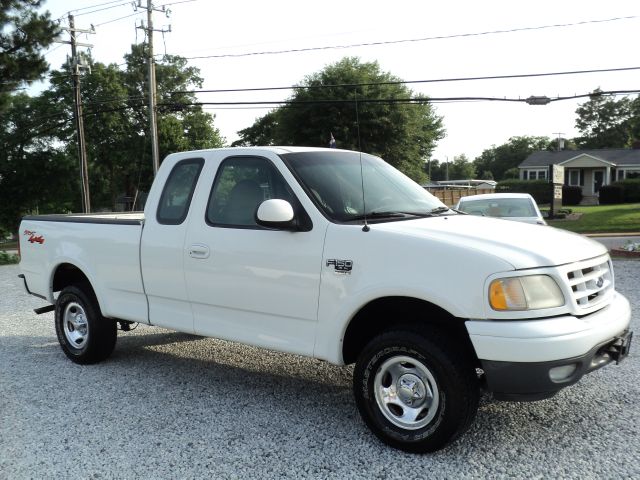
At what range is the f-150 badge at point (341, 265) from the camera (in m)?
4.06

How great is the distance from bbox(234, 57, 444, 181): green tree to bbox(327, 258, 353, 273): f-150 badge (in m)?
28.7

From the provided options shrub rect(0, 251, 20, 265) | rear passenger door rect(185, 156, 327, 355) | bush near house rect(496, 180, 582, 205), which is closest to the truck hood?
rear passenger door rect(185, 156, 327, 355)

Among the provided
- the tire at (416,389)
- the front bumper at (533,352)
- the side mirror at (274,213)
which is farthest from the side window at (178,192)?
the front bumper at (533,352)

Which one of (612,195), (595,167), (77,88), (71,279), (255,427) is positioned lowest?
(255,427)

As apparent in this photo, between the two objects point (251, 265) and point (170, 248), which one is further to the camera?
point (170, 248)

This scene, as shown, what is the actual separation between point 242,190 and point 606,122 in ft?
371

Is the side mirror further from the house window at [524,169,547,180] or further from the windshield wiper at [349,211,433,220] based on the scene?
the house window at [524,169,547,180]

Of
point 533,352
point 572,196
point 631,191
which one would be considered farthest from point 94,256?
point 631,191

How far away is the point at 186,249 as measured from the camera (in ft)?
16.4

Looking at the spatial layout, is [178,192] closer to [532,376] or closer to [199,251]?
[199,251]

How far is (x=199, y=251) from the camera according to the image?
193 inches

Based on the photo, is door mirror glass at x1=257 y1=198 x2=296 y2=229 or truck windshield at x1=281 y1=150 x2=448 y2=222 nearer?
door mirror glass at x1=257 y1=198 x2=296 y2=229

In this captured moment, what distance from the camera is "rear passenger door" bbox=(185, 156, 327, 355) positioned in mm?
4309

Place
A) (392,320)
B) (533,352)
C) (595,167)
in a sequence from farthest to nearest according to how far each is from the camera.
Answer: (595,167) → (392,320) → (533,352)
